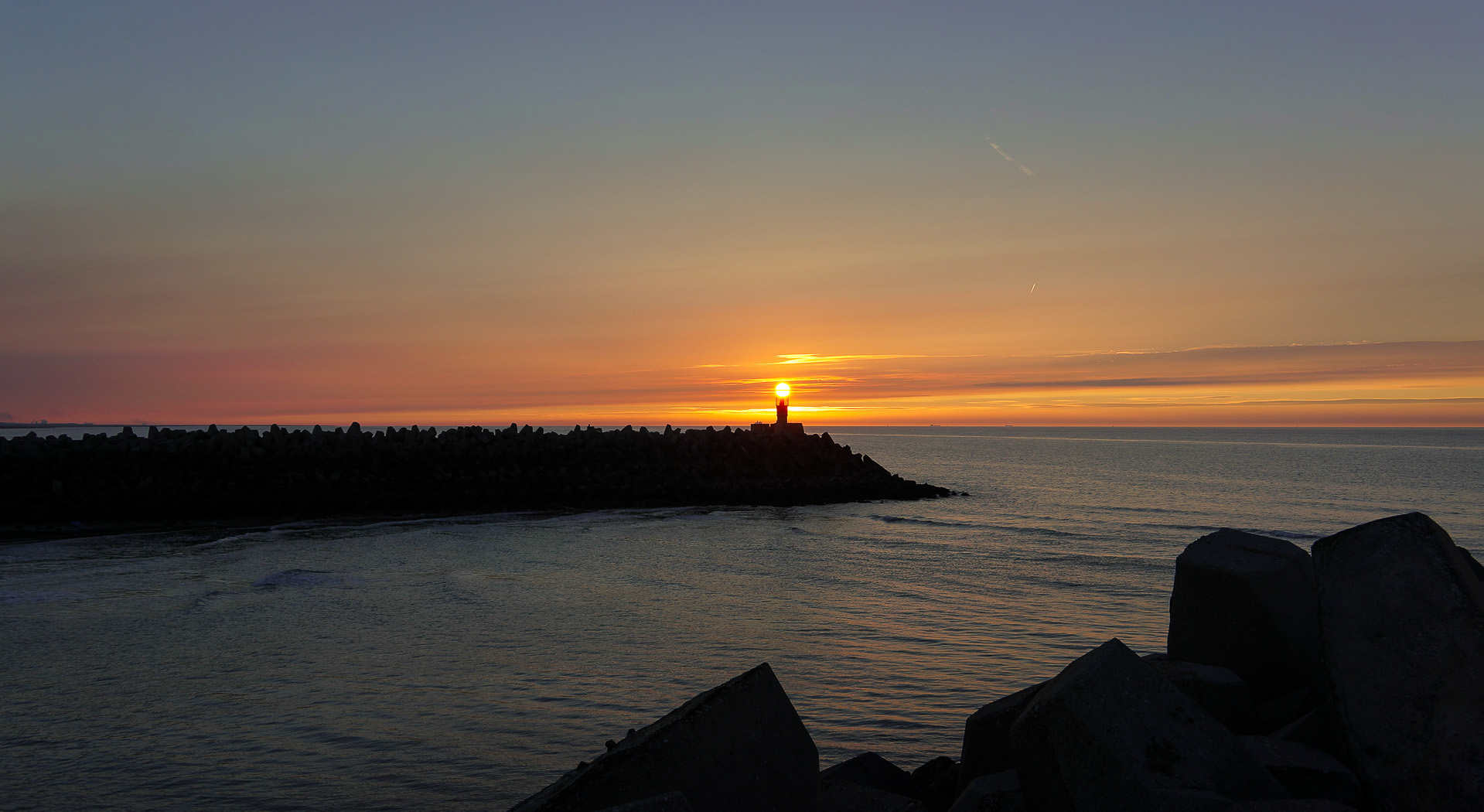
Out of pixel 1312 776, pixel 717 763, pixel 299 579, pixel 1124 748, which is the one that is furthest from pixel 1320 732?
pixel 299 579

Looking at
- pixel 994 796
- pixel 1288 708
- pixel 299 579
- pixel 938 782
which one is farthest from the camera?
pixel 299 579

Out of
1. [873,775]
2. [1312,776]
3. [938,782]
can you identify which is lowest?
[938,782]

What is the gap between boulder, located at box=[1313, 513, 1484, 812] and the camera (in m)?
3.65

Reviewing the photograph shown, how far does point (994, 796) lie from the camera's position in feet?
13.5

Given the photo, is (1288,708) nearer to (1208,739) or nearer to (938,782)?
(1208,739)

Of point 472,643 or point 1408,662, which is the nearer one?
point 1408,662

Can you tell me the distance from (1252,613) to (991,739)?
→ 1.88 m

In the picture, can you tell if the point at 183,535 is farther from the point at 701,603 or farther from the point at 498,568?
the point at 701,603

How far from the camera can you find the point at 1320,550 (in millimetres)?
4457

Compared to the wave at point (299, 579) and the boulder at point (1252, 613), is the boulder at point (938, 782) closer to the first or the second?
the boulder at point (1252, 613)

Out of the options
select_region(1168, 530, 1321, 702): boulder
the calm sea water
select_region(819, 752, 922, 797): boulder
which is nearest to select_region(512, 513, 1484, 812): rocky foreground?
select_region(819, 752, 922, 797): boulder

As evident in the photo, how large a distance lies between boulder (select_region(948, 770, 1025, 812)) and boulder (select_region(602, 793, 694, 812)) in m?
1.69

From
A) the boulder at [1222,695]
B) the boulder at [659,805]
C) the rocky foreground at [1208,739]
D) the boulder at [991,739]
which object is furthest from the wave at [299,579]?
the boulder at [1222,695]

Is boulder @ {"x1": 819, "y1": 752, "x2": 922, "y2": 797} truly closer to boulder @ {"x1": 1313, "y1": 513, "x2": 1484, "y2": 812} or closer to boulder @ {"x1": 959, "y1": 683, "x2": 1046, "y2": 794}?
boulder @ {"x1": 959, "y1": 683, "x2": 1046, "y2": 794}
